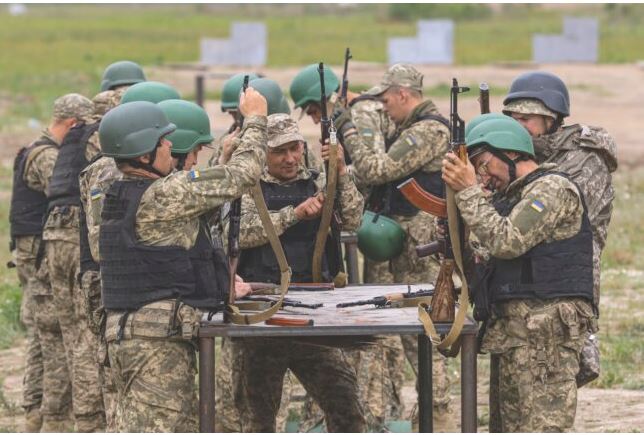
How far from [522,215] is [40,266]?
14.4ft

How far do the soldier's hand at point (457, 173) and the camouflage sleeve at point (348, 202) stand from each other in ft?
5.41

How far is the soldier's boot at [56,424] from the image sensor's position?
1046 cm

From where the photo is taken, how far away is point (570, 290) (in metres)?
7.54

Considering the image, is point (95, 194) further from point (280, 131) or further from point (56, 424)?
point (56, 424)

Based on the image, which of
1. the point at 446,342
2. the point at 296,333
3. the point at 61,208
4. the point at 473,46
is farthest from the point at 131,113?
the point at 473,46

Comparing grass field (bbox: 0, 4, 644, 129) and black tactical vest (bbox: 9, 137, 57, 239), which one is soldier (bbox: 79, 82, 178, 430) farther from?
grass field (bbox: 0, 4, 644, 129)

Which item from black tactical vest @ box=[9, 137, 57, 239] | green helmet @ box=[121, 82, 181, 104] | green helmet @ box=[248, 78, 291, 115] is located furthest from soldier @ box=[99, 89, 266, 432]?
black tactical vest @ box=[9, 137, 57, 239]

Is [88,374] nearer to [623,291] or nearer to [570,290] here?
[570,290]

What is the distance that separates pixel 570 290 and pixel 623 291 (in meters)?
8.15

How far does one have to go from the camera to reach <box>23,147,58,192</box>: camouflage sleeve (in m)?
10.6

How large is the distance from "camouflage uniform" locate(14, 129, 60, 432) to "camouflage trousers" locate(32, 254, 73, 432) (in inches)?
0.6

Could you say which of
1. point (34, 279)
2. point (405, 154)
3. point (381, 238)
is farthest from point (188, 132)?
point (34, 279)

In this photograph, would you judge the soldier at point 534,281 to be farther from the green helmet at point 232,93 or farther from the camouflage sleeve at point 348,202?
the green helmet at point 232,93

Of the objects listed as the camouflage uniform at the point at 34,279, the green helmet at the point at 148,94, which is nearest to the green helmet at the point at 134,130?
the green helmet at the point at 148,94
